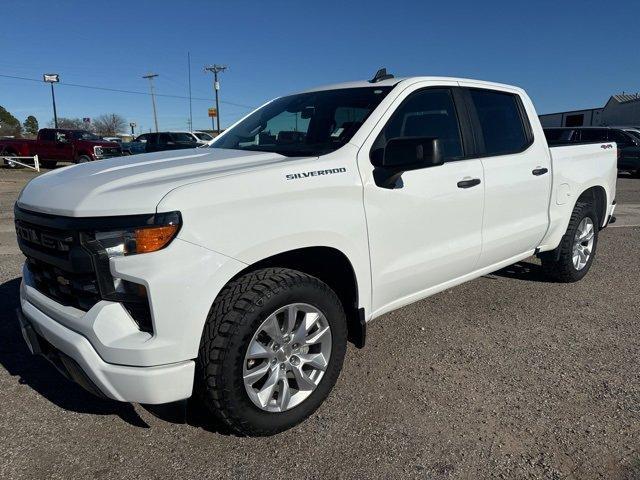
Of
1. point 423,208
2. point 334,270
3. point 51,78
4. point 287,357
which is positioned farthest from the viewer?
point 51,78

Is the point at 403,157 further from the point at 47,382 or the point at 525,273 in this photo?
the point at 525,273

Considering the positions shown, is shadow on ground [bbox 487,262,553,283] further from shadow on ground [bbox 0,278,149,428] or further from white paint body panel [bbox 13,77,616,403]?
shadow on ground [bbox 0,278,149,428]

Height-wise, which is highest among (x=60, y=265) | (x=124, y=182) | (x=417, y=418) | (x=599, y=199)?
(x=124, y=182)

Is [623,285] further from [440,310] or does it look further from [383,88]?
[383,88]

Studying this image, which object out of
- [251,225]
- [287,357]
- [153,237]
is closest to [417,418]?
[287,357]

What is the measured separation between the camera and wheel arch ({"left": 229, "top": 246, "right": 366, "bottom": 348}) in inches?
103

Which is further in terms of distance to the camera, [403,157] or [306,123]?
[306,123]

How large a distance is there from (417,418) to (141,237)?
1.75 m

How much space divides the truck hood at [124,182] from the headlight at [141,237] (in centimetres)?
7

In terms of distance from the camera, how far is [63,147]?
70.1ft

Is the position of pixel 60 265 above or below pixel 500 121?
below

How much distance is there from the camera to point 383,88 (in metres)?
3.22

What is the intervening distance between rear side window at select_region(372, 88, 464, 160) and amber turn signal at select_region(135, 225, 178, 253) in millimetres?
1515

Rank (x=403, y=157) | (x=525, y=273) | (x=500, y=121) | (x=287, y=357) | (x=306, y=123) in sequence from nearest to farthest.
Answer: (x=287, y=357) < (x=403, y=157) < (x=306, y=123) < (x=500, y=121) < (x=525, y=273)
